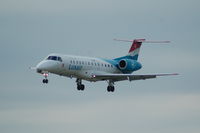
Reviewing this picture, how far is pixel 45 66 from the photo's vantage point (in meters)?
107

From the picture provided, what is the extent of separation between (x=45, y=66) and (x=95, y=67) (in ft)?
23.6

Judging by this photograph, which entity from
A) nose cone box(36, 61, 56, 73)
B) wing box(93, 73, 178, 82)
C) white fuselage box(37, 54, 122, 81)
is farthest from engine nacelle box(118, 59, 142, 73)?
nose cone box(36, 61, 56, 73)

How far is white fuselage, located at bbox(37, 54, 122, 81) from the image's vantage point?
107688 mm

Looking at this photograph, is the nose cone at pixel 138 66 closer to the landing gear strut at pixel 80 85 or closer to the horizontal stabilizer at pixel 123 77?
the horizontal stabilizer at pixel 123 77

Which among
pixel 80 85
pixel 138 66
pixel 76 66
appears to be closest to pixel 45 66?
pixel 76 66

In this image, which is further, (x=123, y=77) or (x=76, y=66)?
(x=123, y=77)

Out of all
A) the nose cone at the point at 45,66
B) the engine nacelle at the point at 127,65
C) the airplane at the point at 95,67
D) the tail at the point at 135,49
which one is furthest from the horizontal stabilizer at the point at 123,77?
the tail at the point at 135,49

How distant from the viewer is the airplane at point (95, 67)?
108 meters

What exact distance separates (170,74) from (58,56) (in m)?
11.4

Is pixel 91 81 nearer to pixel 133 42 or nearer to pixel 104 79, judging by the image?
pixel 104 79

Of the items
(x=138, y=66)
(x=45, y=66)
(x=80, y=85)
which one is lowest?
(x=80, y=85)

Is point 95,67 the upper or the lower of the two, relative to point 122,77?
upper

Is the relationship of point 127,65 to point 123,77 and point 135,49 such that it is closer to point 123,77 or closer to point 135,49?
point 123,77

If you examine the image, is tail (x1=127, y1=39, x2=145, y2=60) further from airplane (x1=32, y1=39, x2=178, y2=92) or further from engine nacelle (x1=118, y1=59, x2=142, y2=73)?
engine nacelle (x1=118, y1=59, x2=142, y2=73)
